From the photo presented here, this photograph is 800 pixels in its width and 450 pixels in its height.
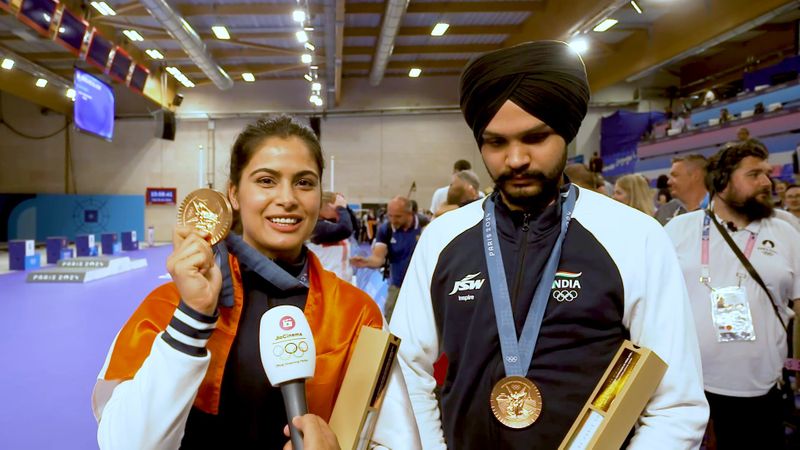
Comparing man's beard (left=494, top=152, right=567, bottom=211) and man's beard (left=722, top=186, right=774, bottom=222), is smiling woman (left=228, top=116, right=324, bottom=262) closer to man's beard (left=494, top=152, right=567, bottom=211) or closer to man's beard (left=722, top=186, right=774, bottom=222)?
man's beard (left=494, top=152, right=567, bottom=211)

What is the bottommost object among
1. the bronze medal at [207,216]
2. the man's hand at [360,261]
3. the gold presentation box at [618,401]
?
the man's hand at [360,261]

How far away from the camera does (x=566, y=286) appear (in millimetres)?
1116

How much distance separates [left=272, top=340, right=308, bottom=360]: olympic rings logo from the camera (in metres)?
0.82

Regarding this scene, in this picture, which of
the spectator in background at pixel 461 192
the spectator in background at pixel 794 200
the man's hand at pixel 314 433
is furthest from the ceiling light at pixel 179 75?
the man's hand at pixel 314 433

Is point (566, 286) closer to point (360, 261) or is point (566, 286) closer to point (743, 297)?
point (743, 297)

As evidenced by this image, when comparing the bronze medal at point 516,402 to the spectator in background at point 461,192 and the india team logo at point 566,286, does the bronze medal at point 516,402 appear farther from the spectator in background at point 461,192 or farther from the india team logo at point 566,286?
the spectator in background at point 461,192

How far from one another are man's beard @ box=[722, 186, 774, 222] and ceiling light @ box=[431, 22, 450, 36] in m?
10.5

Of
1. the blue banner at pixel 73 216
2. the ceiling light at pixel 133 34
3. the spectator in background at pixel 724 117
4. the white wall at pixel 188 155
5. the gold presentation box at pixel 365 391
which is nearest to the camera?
the gold presentation box at pixel 365 391

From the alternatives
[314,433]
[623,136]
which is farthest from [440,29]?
[314,433]

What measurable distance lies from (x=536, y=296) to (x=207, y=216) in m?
0.74

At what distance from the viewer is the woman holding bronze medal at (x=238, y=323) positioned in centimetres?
88

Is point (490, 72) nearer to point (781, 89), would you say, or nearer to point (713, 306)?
point (713, 306)

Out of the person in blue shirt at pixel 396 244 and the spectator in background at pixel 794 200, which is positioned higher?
the spectator in background at pixel 794 200

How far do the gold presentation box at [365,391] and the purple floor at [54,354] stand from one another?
8.61ft
